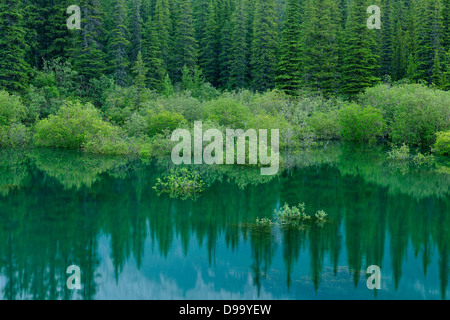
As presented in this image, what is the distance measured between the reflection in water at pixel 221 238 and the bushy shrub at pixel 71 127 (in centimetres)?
1079

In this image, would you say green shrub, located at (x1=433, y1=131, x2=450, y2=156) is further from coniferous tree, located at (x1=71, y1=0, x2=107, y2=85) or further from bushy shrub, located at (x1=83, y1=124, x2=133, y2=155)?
coniferous tree, located at (x1=71, y1=0, x2=107, y2=85)

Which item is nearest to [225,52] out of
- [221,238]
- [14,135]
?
[14,135]

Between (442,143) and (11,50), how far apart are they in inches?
1499

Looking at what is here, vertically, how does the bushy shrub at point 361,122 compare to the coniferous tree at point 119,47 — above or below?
below

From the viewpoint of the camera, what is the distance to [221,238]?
1612cm

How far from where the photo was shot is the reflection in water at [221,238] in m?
12.5

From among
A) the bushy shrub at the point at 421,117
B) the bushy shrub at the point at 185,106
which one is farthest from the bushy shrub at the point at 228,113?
the bushy shrub at the point at 421,117

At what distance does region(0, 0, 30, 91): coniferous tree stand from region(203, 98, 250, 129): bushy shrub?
18.0 meters

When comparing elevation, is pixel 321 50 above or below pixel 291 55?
above

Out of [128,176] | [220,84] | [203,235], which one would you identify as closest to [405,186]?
[203,235]

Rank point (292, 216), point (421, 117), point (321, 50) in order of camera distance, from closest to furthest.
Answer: point (292, 216), point (421, 117), point (321, 50)

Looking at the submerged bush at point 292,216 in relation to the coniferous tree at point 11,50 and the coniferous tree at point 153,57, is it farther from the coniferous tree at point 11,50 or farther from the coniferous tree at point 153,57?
the coniferous tree at point 153,57

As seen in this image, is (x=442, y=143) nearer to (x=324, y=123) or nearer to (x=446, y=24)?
(x=324, y=123)

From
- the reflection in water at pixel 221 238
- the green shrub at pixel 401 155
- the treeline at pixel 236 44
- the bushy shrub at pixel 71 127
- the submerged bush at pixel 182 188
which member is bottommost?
the reflection in water at pixel 221 238
